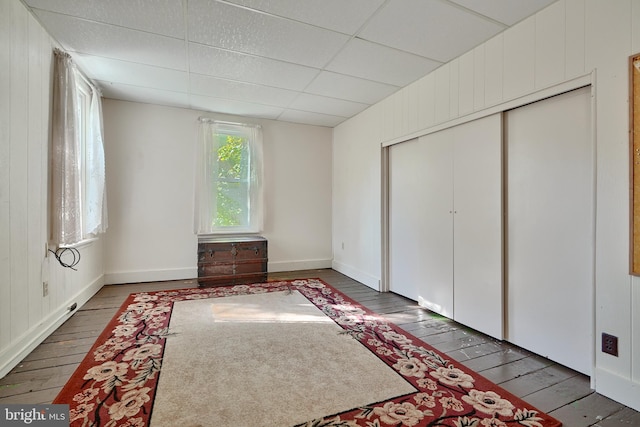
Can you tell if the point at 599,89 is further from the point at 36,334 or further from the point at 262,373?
the point at 36,334

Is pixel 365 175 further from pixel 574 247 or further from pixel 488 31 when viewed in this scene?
pixel 574 247

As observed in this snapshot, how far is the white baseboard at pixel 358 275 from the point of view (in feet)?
12.8

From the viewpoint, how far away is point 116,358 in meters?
2.03

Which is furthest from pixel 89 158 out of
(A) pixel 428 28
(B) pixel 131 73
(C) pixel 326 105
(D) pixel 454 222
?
(D) pixel 454 222

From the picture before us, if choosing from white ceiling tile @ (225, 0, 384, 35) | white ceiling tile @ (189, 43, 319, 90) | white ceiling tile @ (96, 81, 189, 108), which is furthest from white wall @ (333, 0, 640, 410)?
white ceiling tile @ (96, 81, 189, 108)

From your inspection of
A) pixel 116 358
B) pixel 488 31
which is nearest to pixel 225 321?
pixel 116 358

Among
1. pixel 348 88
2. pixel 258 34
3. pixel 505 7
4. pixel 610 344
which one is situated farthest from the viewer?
pixel 348 88

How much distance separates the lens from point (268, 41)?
250 cm

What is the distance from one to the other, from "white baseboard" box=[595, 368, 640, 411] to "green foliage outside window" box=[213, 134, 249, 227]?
4.21 meters

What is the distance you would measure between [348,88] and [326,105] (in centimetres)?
65

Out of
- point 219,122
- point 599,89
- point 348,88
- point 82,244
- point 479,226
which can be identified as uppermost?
point 348,88

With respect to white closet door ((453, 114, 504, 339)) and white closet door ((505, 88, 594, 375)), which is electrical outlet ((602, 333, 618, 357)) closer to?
white closet door ((505, 88, 594, 375))

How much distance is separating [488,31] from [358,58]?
107 centimetres

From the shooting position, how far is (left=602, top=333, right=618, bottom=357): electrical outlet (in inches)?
65.5
